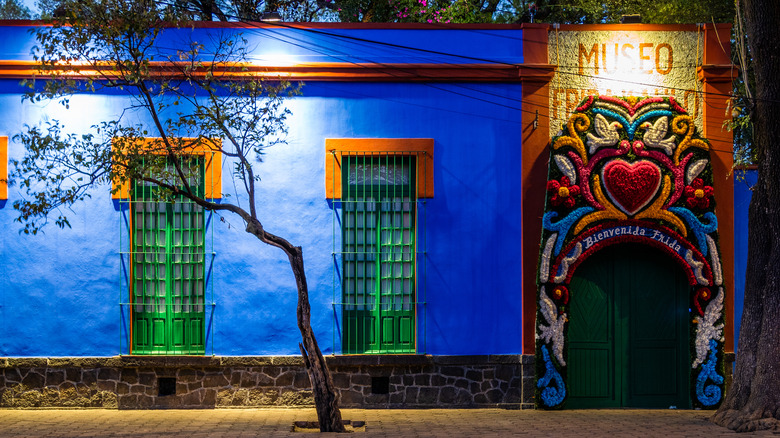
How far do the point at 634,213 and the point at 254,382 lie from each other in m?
5.54

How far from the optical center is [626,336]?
1117cm

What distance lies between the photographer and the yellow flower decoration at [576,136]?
11000 mm

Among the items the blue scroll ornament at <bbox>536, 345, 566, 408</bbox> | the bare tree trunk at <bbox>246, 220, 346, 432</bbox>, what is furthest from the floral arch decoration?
the bare tree trunk at <bbox>246, 220, 346, 432</bbox>

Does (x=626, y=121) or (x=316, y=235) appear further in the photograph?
(x=626, y=121)

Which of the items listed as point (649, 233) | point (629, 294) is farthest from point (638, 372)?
point (649, 233)

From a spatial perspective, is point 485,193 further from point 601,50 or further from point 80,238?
point 80,238

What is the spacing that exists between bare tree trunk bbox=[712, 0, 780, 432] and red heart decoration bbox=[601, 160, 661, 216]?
1.38 meters

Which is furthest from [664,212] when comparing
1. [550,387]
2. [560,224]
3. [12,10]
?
[12,10]

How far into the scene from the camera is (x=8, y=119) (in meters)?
10.8

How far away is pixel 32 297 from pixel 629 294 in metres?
7.99

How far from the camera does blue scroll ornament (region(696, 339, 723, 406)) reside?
36.0ft

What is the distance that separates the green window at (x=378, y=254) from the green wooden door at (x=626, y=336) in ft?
7.58

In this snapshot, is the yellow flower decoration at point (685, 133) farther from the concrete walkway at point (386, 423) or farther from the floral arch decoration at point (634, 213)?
the concrete walkway at point (386, 423)

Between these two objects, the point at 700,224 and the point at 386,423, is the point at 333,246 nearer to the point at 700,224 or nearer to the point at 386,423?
the point at 386,423
